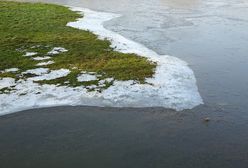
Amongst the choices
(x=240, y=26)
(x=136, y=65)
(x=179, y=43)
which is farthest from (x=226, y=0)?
(x=136, y=65)

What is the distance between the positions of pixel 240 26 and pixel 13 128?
14406 millimetres

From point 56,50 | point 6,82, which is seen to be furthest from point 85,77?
point 56,50

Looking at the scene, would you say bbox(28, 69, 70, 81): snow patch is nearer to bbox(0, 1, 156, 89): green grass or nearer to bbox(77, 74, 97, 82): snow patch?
bbox(0, 1, 156, 89): green grass

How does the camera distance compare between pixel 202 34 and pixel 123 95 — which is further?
pixel 202 34

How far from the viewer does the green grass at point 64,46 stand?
13.4 metres

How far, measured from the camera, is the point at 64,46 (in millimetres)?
16469

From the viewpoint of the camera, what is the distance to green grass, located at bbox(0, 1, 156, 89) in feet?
44.0

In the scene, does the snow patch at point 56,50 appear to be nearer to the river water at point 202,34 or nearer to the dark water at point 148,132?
the river water at point 202,34

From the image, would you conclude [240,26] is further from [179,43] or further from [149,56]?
[149,56]

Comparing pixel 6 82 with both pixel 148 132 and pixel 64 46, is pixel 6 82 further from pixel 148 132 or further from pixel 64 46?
pixel 148 132

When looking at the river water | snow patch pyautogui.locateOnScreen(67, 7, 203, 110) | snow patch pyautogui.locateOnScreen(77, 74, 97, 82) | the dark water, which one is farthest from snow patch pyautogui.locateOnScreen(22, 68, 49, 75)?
the river water

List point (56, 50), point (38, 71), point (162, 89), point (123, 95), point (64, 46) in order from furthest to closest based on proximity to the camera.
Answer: point (64, 46), point (56, 50), point (38, 71), point (162, 89), point (123, 95)

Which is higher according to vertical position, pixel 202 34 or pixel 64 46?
pixel 202 34

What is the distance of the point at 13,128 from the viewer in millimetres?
9625
